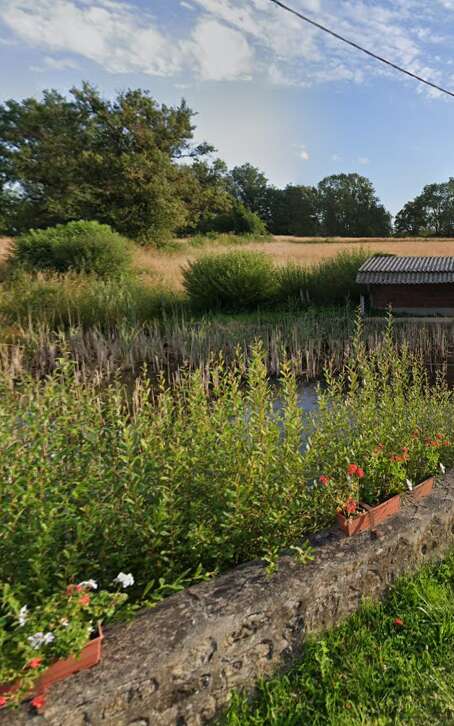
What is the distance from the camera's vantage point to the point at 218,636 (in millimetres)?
1021

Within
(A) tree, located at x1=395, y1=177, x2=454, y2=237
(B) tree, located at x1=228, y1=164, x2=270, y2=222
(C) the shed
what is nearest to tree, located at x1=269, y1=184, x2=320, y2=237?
(B) tree, located at x1=228, y1=164, x2=270, y2=222

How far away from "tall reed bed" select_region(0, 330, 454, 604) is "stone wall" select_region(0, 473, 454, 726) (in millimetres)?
87

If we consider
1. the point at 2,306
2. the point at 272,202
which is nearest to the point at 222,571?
the point at 2,306

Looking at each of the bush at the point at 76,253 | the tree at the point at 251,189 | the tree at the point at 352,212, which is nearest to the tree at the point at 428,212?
the tree at the point at 352,212

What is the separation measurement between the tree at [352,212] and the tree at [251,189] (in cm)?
611

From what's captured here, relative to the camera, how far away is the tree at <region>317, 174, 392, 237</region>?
39.3 metres

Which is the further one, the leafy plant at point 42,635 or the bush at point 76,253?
the bush at point 76,253

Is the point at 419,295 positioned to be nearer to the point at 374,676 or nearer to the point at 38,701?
the point at 374,676

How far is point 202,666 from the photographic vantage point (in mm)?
999

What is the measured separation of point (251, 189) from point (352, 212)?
1150cm

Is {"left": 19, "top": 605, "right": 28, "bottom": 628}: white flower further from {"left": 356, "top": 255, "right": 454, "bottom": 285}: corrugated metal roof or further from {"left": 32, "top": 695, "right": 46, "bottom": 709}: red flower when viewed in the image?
{"left": 356, "top": 255, "right": 454, "bottom": 285}: corrugated metal roof

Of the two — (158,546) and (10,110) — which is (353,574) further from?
(10,110)

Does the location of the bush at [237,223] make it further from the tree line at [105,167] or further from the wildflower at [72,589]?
the wildflower at [72,589]

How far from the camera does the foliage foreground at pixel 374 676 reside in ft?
3.43
